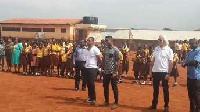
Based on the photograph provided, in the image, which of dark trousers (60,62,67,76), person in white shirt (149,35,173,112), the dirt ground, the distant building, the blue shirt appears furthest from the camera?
the distant building

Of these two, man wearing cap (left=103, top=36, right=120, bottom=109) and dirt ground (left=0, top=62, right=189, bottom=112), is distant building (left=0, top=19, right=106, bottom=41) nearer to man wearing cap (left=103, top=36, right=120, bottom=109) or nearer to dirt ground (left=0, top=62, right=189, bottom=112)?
dirt ground (left=0, top=62, right=189, bottom=112)

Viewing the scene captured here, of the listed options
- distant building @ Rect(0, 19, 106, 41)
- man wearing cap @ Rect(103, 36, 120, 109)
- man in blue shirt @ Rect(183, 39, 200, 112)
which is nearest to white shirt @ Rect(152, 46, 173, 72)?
man in blue shirt @ Rect(183, 39, 200, 112)

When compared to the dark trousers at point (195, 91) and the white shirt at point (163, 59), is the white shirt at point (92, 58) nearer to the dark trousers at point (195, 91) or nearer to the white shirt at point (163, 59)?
the white shirt at point (163, 59)

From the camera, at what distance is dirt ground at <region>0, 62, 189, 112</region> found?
9.28 metres

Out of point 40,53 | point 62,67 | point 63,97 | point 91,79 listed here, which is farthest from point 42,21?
point 91,79

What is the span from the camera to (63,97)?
11008mm

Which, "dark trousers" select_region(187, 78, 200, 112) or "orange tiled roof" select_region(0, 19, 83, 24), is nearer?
"dark trousers" select_region(187, 78, 200, 112)

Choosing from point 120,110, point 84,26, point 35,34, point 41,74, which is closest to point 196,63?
point 120,110

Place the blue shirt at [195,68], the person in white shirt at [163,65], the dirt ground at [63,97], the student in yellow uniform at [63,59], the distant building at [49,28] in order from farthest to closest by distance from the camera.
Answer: the distant building at [49,28] → the student in yellow uniform at [63,59] → the dirt ground at [63,97] → the person in white shirt at [163,65] → the blue shirt at [195,68]

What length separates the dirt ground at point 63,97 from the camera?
9.28 metres

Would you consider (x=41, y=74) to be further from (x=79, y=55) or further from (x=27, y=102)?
(x=27, y=102)

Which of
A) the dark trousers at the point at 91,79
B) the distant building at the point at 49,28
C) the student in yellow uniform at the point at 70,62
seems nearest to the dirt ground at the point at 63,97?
the dark trousers at the point at 91,79

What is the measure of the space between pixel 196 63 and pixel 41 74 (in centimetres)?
1083

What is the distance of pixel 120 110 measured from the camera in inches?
356
